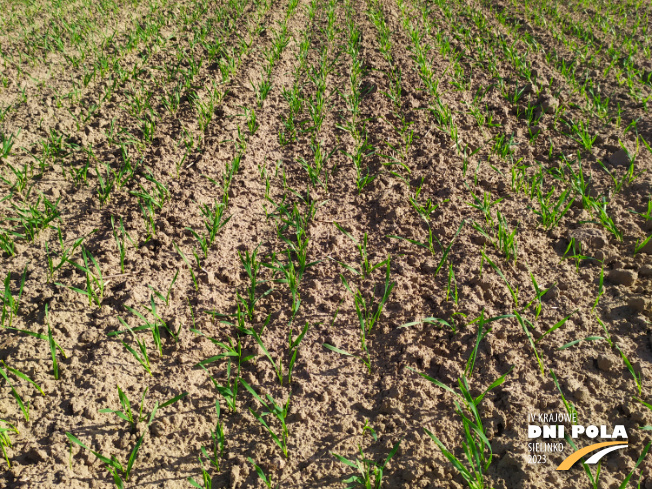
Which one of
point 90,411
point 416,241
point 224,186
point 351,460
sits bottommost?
point 90,411

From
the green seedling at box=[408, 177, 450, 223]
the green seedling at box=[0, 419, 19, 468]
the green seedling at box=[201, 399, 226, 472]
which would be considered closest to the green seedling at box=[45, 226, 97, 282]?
the green seedling at box=[0, 419, 19, 468]

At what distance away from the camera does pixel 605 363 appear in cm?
198

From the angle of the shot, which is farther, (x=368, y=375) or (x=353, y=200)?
(x=353, y=200)

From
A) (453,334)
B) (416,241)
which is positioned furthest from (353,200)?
(453,334)

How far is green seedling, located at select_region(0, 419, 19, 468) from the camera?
1705 millimetres

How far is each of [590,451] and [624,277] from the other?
1.11 meters

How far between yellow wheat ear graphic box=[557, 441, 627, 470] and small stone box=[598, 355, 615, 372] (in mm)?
359

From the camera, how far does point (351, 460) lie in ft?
5.84

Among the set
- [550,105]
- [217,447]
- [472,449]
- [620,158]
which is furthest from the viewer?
[550,105]

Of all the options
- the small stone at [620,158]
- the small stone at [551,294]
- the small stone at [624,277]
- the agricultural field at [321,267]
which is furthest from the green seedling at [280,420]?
the small stone at [620,158]

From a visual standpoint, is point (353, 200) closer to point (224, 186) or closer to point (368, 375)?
point (224, 186)

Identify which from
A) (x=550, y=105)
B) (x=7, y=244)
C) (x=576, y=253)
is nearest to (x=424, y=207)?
(x=576, y=253)

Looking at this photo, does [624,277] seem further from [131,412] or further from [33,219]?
[33,219]

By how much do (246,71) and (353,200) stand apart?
2413 millimetres
